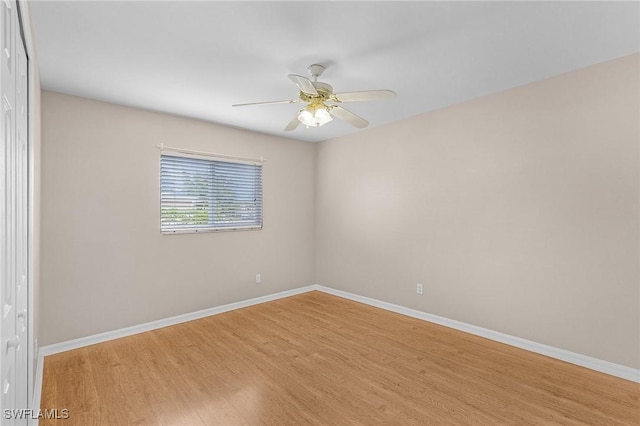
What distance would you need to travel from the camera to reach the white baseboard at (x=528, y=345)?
8.20 feet

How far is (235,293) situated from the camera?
14.1 feet

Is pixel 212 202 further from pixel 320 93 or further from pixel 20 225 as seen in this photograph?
pixel 20 225

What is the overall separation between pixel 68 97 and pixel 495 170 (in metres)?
4.33

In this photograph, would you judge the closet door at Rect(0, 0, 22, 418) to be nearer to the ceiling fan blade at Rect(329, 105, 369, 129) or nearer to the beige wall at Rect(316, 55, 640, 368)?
the ceiling fan blade at Rect(329, 105, 369, 129)

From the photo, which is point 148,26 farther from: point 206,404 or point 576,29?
point 576,29

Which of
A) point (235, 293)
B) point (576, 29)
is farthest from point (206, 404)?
point (576, 29)

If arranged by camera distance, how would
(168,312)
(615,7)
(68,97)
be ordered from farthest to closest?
(168,312)
(68,97)
(615,7)

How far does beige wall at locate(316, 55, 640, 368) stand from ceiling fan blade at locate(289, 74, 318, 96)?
6.66 feet

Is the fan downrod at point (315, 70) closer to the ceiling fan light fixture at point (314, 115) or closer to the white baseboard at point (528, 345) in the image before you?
the ceiling fan light fixture at point (314, 115)

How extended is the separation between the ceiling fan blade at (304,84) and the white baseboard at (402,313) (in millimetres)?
2818

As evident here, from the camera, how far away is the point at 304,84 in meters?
2.16

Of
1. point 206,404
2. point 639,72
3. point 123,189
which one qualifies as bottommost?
point 206,404

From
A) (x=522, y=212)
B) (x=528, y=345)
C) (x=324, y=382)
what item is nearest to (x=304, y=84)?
(x=324, y=382)

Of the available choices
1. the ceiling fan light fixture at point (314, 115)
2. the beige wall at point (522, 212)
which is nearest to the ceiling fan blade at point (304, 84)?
the ceiling fan light fixture at point (314, 115)
